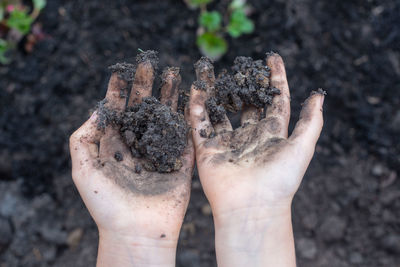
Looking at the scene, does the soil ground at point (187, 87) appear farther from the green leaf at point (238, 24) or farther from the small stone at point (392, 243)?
the green leaf at point (238, 24)

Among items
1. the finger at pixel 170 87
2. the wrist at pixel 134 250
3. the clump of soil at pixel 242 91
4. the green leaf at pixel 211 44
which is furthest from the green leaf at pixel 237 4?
the wrist at pixel 134 250

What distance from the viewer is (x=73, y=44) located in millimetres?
3494

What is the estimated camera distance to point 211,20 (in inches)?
132

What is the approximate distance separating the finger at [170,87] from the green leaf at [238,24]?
4.13ft

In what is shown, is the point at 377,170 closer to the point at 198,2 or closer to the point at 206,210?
the point at 206,210

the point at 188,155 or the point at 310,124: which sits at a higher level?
the point at 310,124

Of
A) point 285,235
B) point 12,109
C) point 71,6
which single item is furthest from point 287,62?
point 12,109

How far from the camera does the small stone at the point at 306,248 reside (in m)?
2.93

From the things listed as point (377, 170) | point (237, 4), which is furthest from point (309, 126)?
point (237, 4)

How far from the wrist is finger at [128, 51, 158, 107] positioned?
0.79m

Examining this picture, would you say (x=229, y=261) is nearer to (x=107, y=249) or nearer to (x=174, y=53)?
(x=107, y=249)

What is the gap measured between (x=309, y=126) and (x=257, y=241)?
26.2 inches

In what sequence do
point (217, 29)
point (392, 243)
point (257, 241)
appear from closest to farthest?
point (257, 241), point (392, 243), point (217, 29)

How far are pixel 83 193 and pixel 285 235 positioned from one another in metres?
1.10
